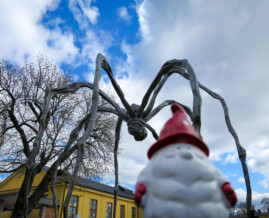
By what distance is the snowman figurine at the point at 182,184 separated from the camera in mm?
1333

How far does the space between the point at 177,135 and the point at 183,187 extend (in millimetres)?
350

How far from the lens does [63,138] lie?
1205cm

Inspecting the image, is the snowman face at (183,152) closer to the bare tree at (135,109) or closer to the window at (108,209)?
the bare tree at (135,109)

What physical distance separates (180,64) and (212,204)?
2.17m

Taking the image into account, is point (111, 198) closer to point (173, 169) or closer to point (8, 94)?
point (8, 94)

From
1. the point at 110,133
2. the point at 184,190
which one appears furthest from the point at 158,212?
the point at 110,133

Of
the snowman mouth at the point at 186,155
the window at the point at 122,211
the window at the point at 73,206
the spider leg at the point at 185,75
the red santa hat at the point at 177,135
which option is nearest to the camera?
the snowman mouth at the point at 186,155

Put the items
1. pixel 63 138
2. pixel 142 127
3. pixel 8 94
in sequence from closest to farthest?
pixel 142 127 < pixel 8 94 < pixel 63 138

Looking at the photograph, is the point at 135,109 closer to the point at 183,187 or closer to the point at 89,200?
the point at 183,187

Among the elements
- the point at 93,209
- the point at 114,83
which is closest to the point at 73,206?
the point at 93,209

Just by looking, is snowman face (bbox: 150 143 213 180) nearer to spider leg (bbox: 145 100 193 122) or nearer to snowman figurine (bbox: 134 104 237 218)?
snowman figurine (bbox: 134 104 237 218)

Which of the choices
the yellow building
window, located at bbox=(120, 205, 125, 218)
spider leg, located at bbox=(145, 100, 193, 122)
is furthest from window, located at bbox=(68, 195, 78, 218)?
spider leg, located at bbox=(145, 100, 193, 122)

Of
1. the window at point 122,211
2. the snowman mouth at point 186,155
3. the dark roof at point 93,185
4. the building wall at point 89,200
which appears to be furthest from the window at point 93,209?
the snowman mouth at point 186,155

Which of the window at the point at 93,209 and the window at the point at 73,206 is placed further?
the window at the point at 93,209
